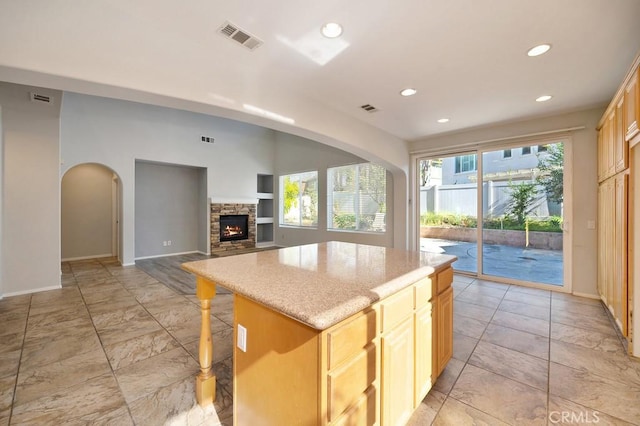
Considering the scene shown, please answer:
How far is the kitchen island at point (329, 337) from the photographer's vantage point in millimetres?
1058

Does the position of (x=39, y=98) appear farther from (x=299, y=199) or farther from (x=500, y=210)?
(x=500, y=210)

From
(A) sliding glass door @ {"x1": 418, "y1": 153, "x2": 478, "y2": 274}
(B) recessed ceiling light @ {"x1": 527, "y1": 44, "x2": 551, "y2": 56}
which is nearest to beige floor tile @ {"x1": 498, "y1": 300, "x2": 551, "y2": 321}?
(A) sliding glass door @ {"x1": 418, "y1": 153, "x2": 478, "y2": 274}

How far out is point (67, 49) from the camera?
1906 millimetres

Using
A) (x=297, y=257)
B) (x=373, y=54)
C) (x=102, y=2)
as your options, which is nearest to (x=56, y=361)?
(x=297, y=257)

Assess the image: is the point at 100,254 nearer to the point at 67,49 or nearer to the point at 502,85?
the point at 67,49

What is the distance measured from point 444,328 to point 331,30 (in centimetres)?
243

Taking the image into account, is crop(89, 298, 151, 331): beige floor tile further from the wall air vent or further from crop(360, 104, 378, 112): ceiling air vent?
crop(360, 104, 378, 112): ceiling air vent

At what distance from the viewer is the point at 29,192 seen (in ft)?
13.1

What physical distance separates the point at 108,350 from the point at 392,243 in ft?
15.8

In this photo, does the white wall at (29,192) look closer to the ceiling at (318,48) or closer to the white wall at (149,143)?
the white wall at (149,143)

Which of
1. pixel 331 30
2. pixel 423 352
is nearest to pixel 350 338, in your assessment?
pixel 423 352

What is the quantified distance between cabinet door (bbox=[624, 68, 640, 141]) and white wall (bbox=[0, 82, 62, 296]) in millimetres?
6255

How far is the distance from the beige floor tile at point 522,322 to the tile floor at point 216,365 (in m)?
0.01

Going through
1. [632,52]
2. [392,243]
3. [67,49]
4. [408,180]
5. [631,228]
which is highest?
[632,52]
